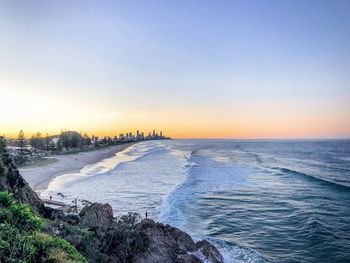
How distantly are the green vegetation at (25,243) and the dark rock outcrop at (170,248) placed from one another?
4.70 m

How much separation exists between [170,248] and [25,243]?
25.7 ft

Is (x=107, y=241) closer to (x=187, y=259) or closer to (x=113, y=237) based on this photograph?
(x=113, y=237)

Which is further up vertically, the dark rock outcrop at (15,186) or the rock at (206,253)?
the dark rock outcrop at (15,186)

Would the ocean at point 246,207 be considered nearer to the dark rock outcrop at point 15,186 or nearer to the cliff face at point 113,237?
the cliff face at point 113,237

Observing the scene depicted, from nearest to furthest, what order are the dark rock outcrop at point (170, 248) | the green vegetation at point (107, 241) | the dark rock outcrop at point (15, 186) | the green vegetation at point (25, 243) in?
the green vegetation at point (25, 243)
the green vegetation at point (107, 241)
the dark rock outcrop at point (170, 248)
the dark rock outcrop at point (15, 186)

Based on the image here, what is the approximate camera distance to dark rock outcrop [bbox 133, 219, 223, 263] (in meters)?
13.2

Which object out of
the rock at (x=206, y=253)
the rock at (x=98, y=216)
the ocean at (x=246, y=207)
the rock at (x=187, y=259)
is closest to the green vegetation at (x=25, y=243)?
the rock at (x=98, y=216)

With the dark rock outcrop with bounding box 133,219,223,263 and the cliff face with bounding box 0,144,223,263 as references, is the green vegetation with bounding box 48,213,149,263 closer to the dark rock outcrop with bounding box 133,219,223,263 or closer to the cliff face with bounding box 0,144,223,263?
the cliff face with bounding box 0,144,223,263

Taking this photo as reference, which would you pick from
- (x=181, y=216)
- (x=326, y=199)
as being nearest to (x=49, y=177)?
(x=181, y=216)

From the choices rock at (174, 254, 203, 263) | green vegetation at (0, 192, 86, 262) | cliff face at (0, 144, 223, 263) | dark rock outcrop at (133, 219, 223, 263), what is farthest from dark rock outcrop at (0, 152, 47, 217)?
rock at (174, 254, 203, 263)

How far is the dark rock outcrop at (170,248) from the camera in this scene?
1318 cm

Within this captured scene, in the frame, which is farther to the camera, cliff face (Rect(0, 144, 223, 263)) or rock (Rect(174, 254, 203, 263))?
rock (Rect(174, 254, 203, 263))

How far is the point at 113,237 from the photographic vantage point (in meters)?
12.9

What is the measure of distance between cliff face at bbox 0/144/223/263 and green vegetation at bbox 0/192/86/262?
7.99 ft
